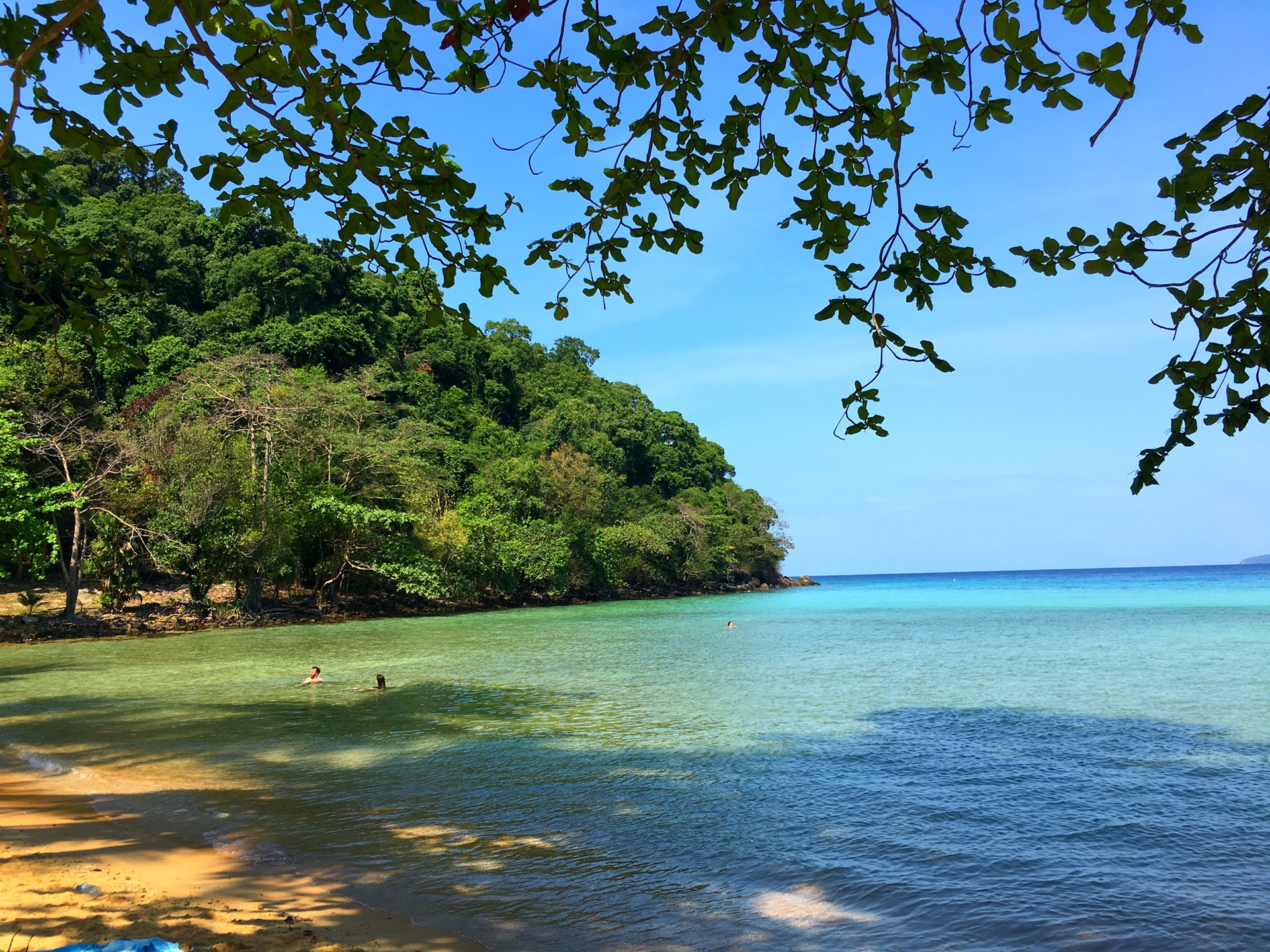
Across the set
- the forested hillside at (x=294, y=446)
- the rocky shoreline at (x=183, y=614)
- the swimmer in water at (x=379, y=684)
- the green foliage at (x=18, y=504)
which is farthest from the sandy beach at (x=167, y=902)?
the rocky shoreline at (x=183, y=614)

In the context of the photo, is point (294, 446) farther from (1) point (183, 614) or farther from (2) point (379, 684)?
(2) point (379, 684)

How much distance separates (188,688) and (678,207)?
44.0 feet

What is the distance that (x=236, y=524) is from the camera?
85.6ft

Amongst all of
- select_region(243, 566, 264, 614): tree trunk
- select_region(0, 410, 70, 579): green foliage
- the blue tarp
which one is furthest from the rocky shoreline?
the blue tarp

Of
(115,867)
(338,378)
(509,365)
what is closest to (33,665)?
(115,867)

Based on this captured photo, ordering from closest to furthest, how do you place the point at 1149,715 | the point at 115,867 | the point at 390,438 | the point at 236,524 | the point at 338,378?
the point at 115,867, the point at 1149,715, the point at 236,524, the point at 390,438, the point at 338,378

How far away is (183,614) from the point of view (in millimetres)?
26422

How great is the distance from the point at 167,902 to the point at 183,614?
25491 mm

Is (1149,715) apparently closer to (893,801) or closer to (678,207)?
(893,801)

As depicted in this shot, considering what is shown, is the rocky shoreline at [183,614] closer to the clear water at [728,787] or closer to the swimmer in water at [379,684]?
the clear water at [728,787]

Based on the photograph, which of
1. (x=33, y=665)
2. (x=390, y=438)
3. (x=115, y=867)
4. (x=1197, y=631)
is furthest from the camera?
(x=390, y=438)

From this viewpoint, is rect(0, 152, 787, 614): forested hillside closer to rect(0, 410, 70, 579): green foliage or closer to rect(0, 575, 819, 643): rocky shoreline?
rect(0, 410, 70, 579): green foliage

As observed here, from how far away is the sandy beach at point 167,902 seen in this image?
3.86 meters

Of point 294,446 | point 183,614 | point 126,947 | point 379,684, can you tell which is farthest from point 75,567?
point 126,947
